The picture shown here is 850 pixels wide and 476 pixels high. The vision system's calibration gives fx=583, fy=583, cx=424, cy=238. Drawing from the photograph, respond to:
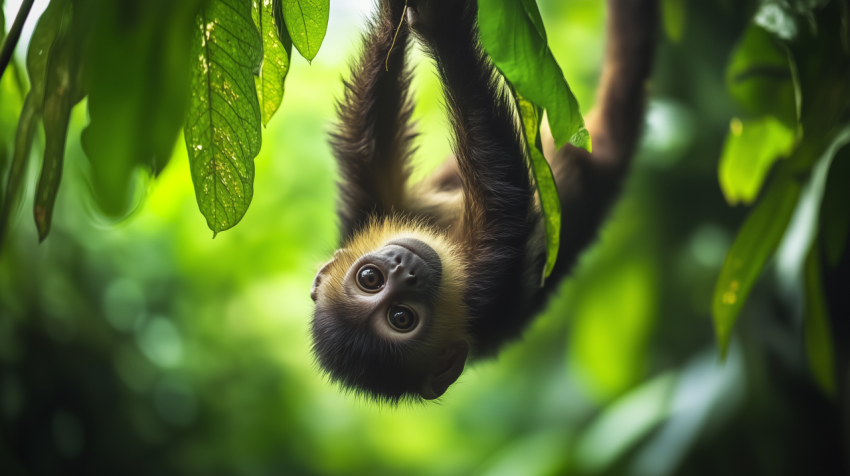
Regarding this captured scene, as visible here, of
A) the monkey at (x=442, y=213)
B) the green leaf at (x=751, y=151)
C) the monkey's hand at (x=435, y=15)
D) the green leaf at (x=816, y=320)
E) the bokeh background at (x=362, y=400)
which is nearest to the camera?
the monkey's hand at (x=435, y=15)

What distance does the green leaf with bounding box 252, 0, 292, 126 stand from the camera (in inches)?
31.6

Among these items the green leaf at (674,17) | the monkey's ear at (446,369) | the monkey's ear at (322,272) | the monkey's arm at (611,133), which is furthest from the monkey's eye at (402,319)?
the green leaf at (674,17)

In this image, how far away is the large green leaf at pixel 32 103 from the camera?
71 centimetres

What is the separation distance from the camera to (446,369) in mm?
1485

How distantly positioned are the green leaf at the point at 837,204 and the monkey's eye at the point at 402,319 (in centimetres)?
98

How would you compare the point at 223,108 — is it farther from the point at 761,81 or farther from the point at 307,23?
the point at 761,81

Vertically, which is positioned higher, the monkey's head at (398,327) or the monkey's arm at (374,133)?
the monkey's arm at (374,133)

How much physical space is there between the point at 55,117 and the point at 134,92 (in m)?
0.11

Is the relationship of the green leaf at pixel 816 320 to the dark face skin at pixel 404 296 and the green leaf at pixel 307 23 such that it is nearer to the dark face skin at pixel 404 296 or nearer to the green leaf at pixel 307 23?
the dark face skin at pixel 404 296

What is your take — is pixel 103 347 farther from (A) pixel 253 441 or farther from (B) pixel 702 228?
(B) pixel 702 228

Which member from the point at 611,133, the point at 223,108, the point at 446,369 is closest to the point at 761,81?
the point at 611,133

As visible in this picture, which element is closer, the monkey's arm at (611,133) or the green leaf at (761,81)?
the green leaf at (761,81)

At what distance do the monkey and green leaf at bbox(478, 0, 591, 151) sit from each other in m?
0.20

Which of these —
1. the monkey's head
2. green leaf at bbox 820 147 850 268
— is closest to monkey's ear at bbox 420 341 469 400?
the monkey's head
